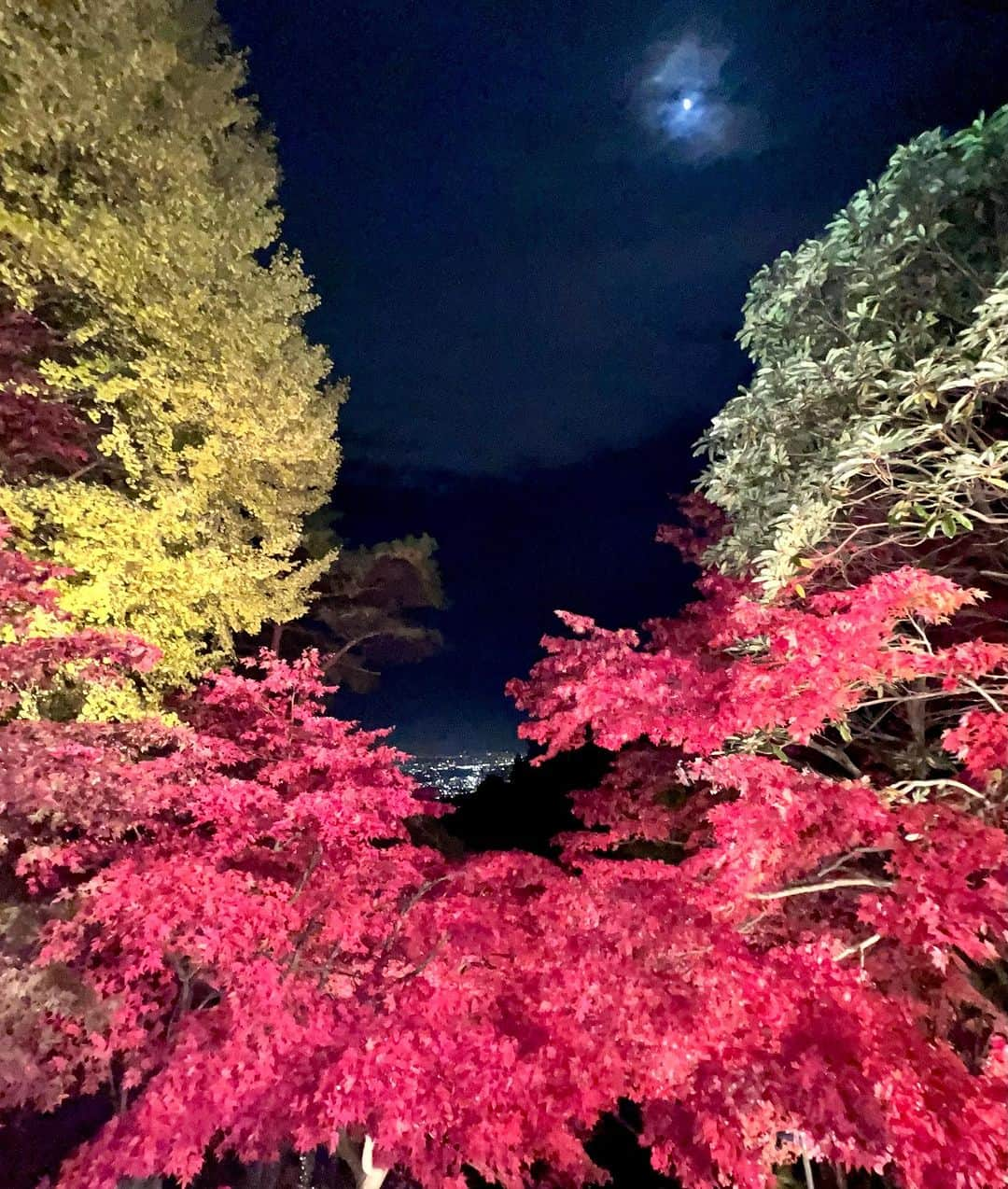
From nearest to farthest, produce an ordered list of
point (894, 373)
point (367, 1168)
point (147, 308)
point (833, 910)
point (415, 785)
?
point (894, 373)
point (147, 308)
point (833, 910)
point (367, 1168)
point (415, 785)

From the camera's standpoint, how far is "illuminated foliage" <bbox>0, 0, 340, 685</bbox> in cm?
525

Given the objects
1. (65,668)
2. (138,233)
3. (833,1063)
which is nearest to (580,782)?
(833,1063)

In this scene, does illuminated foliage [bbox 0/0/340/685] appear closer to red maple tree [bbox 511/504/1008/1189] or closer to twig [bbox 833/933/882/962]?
red maple tree [bbox 511/504/1008/1189]

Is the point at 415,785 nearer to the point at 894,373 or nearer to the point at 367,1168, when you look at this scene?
the point at 367,1168

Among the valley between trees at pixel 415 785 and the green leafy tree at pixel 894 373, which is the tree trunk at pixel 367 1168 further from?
the green leafy tree at pixel 894 373

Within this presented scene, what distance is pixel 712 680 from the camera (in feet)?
20.7

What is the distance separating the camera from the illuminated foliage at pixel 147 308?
17.2ft

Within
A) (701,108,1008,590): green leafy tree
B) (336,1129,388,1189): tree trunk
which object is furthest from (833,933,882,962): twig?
(336,1129,388,1189): tree trunk

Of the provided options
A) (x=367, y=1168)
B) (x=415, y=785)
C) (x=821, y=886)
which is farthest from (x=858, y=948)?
(x=367, y=1168)

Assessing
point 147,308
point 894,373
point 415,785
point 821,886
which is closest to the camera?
point 894,373

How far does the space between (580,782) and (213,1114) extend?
10.8m

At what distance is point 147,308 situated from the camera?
606 centimetres

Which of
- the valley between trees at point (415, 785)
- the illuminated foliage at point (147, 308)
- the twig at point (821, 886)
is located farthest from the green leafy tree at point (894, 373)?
the illuminated foliage at point (147, 308)

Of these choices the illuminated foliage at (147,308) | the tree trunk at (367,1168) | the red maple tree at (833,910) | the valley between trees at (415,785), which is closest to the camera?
the red maple tree at (833,910)
